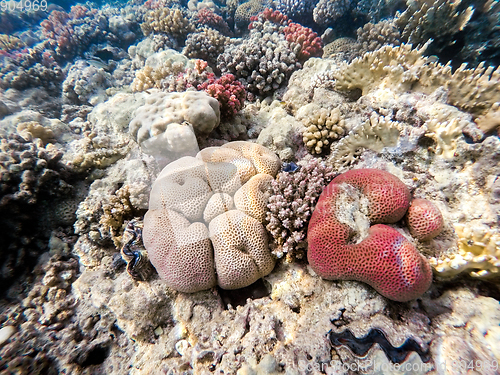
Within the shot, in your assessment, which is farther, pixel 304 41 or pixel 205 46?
pixel 205 46

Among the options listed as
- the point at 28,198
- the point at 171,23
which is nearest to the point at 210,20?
the point at 171,23

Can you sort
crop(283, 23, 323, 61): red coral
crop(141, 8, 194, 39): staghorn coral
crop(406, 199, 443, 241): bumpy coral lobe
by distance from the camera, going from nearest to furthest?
crop(406, 199, 443, 241): bumpy coral lobe
crop(283, 23, 323, 61): red coral
crop(141, 8, 194, 39): staghorn coral

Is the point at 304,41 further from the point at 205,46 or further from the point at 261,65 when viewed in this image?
the point at 205,46

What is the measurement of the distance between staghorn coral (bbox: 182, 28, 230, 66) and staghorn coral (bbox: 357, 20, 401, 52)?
412 centimetres

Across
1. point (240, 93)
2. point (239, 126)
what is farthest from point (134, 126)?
point (240, 93)

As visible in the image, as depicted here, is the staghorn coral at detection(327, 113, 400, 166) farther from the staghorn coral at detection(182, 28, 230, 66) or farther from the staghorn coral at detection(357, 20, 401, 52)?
the staghorn coral at detection(182, 28, 230, 66)

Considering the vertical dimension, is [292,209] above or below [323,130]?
below

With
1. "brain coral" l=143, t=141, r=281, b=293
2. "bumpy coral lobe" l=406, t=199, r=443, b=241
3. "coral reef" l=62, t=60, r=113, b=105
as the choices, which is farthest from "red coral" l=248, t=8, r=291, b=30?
"bumpy coral lobe" l=406, t=199, r=443, b=241

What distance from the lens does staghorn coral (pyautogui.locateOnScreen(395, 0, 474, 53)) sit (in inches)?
183

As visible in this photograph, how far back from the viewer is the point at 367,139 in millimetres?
2680

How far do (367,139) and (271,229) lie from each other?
5.61 feet

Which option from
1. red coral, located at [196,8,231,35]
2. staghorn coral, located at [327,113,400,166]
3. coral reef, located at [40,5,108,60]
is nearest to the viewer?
staghorn coral, located at [327,113,400,166]

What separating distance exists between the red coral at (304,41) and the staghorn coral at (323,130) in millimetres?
3466

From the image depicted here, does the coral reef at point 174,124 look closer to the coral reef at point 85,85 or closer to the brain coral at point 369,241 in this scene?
the brain coral at point 369,241
